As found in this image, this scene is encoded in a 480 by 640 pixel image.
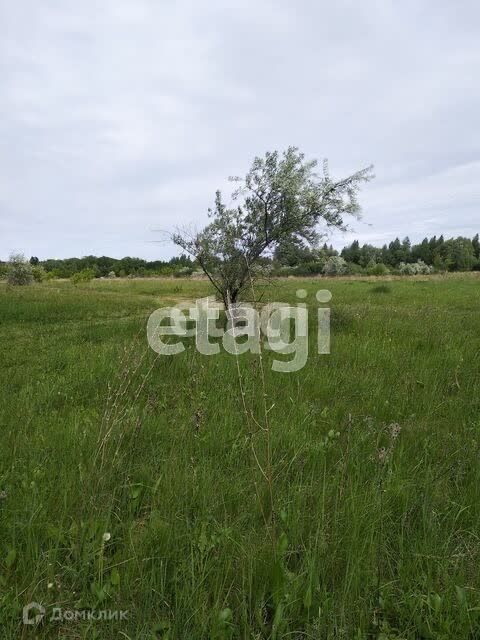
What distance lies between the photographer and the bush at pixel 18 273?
31656 millimetres

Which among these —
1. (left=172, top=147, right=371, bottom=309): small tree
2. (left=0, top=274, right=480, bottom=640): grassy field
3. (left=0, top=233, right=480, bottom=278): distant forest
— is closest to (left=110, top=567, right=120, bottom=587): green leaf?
(left=0, top=274, right=480, bottom=640): grassy field

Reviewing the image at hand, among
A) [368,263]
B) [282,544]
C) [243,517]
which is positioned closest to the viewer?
[282,544]

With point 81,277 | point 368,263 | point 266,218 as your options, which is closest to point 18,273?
point 81,277

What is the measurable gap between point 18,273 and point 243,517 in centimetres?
3635

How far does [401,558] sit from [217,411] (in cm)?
218

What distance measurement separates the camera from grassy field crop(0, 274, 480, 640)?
5.05ft

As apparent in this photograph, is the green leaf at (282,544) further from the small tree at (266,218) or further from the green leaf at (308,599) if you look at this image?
the small tree at (266,218)

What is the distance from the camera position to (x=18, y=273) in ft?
104

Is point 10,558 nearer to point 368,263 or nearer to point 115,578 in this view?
point 115,578

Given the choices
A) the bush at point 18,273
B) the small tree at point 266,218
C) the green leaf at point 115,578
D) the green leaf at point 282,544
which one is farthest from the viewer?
the bush at point 18,273

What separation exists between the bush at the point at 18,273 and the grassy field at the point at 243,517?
3300 cm

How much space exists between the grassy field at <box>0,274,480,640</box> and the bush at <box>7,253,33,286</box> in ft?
108

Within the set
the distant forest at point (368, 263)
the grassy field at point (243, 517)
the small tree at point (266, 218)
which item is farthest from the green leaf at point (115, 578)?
the distant forest at point (368, 263)

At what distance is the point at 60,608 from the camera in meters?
1.54
